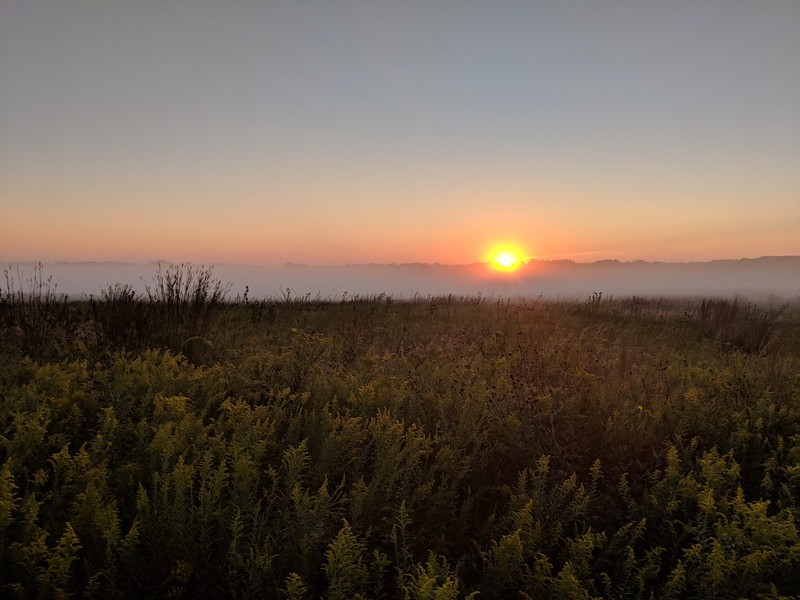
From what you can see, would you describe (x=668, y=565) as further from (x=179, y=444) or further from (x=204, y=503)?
(x=179, y=444)

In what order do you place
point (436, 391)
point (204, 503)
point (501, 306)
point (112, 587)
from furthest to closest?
1. point (501, 306)
2. point (436, 391)
3. point (204, 503)
4. point (112, 587)

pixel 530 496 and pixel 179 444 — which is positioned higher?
pixel 179 444

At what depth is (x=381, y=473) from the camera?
307 cm

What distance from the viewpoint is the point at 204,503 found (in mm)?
2543

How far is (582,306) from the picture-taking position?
48.4 ft

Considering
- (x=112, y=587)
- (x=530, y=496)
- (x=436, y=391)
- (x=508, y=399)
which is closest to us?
(x=112, y=587)

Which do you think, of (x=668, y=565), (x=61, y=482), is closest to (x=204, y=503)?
(x=61, y=482)

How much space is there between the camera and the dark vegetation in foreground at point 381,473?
238 centimetres

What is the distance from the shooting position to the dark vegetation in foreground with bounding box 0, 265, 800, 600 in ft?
7.80

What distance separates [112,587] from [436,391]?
3.17 meters

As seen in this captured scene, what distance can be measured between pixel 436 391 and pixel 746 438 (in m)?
2.51

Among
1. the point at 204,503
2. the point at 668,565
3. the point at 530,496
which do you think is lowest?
the point at 668,565

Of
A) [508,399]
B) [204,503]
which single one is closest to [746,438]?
[508,399]

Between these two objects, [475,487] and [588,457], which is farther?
[588,457]
